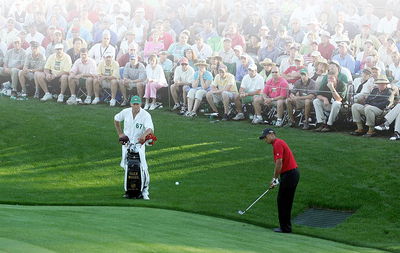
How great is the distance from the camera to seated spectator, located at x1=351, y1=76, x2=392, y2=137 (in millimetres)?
22469

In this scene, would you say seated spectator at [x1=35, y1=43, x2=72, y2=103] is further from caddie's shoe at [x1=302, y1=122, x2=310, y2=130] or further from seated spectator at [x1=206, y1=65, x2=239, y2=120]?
caddie's shoe at [x1=302, y1=122, x2=310, y2=130]

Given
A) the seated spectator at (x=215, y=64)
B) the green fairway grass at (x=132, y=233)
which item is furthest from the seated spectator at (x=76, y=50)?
the green fairway grass at (x=132, y=233)

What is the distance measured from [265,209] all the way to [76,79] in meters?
12.7

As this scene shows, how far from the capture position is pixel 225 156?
70.5 ft

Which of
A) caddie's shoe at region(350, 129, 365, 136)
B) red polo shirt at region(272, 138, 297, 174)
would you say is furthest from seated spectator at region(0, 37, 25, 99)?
red polo shirt at region(272, 138, 297, 174)

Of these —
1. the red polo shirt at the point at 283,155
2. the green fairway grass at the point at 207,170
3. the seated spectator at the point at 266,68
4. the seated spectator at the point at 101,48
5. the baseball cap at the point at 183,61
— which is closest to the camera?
the red polo shirt at the point at 283,155

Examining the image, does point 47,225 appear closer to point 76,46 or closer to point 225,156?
point 225,156

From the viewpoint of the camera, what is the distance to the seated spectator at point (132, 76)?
27.5m

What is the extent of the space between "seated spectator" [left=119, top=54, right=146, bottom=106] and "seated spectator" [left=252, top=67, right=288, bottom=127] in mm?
4405

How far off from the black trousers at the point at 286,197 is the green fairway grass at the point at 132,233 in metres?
0.34

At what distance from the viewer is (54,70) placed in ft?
97.0

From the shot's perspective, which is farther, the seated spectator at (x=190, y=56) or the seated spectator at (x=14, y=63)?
the seated spectator at (x=14, y=63)

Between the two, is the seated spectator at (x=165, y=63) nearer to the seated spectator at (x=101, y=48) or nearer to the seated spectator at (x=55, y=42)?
the seated spectator at (x=101, y=48)

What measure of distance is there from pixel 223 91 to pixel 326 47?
12.2ft
